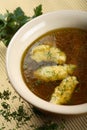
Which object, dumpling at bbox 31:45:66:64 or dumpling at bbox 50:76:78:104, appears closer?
dumpling at bbox 50:76:78:104

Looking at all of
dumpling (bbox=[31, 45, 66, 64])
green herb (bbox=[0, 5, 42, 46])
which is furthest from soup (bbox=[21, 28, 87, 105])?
green herb (bbox=[0, 5, 42, 46])

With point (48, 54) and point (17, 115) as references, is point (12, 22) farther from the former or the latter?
point (17, 115)

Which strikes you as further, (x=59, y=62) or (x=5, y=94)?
(x=5, y=94)

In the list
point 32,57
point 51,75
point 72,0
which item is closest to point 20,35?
point 32,57

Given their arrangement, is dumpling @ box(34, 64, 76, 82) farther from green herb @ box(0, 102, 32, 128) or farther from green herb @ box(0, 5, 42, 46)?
green herb @ box(0, 5, 42, 46)

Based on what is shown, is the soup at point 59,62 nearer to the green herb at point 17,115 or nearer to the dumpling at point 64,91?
the dumpling at point 64,91

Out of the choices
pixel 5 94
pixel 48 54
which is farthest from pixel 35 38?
pixel 5 94
